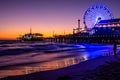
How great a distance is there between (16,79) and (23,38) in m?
158

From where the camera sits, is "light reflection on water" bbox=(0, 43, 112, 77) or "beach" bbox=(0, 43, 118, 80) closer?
"beach" bbox=(0, 43, 118, 80)

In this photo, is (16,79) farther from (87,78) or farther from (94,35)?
(94,35)

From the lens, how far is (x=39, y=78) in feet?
32.8

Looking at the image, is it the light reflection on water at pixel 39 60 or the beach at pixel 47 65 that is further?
the light reflection on water at pixel 39 60

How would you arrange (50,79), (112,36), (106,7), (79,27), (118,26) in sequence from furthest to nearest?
(79,27) < (118,26) < (112,36) < (106,7) < (50,79)

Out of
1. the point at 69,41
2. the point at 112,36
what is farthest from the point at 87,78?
the point at 69,41

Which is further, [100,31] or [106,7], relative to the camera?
[100,31]

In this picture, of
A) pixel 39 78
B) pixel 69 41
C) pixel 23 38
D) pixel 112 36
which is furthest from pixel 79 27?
pixel 39 78

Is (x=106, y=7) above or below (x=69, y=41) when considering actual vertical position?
above

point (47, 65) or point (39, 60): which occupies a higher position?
point (47, 65)

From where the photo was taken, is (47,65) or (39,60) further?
(39,60)

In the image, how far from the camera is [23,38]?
166 meters

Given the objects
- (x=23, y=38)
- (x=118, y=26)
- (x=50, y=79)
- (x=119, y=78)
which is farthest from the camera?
(x=23, y=38)

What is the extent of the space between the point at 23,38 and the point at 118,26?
91.1m
